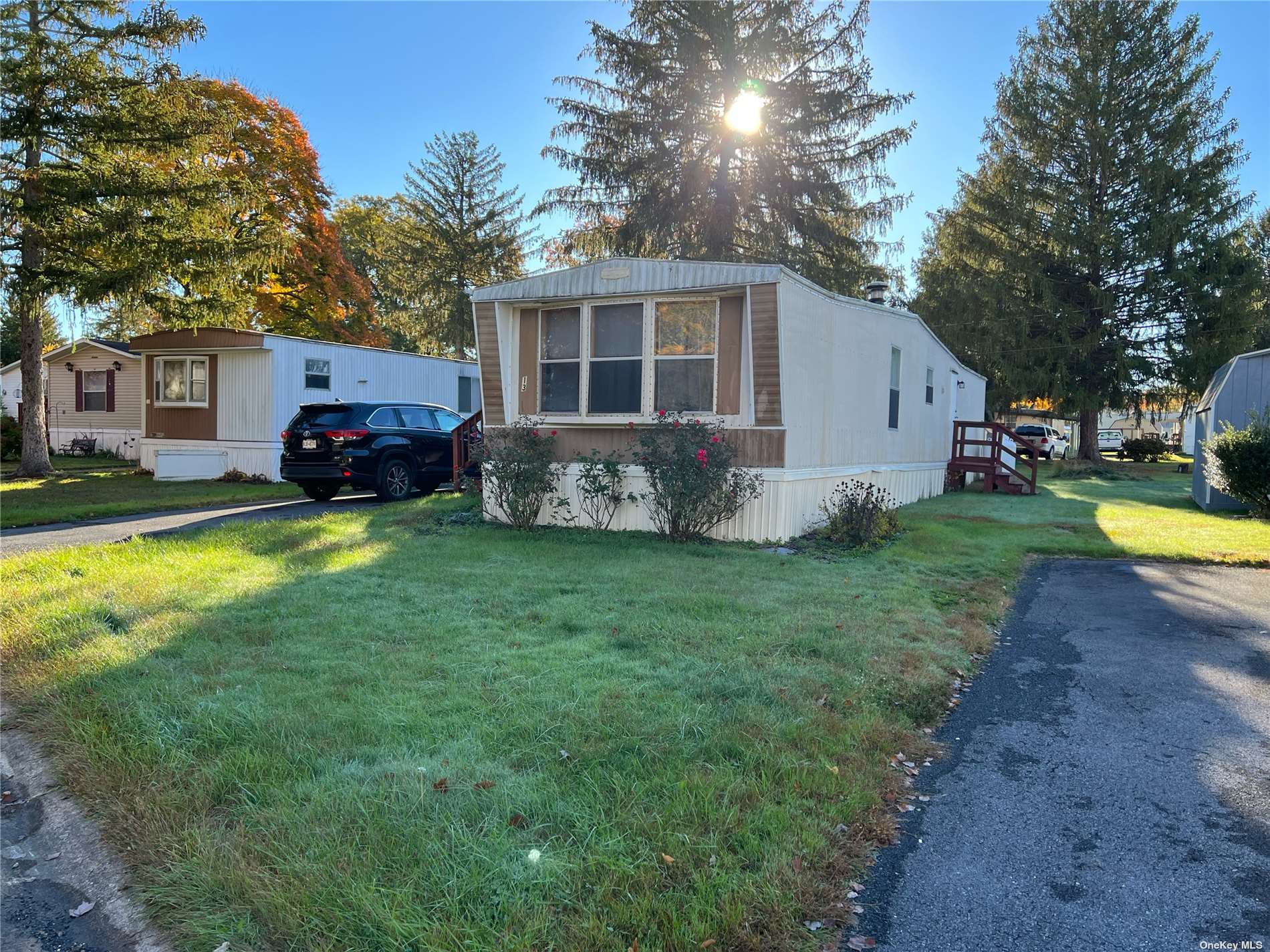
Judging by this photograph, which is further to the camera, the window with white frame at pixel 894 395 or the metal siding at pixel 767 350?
the window with white frame at pixel 894 395

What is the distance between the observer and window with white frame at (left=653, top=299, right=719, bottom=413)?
8641 millimetres

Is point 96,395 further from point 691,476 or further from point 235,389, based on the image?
point 691,476

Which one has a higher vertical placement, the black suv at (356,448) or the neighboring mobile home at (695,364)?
the neighboring mobile home at (695,364)

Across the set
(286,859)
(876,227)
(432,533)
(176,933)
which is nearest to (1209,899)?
(286,859)

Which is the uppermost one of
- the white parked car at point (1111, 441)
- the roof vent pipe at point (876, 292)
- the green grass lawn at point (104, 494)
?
the roof vent pipe at point (876, 292)

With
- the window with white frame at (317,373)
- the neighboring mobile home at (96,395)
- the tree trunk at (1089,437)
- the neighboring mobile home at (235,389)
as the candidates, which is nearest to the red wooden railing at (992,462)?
the tree trunk at (1089,437)

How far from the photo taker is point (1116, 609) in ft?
20.1

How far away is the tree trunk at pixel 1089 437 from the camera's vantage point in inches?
988

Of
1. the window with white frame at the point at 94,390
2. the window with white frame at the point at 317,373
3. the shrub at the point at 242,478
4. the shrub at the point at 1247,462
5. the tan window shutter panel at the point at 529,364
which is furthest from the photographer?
the window with white frame at the point at 94,390

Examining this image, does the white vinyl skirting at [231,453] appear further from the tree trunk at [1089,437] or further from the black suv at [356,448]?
the tree trunk at [1089,437]

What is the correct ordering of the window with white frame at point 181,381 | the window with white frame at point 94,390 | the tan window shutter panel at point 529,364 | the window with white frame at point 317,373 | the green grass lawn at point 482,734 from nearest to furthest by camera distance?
1. the green grass lawn at point 482,734
2. the tan window shutter panel at point 529,364
3. the window with white frame at point 317,373
4. the window with white frame at point 181,381
5. the window with white frame at point 94,390

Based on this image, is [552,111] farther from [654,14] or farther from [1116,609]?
[1116,609]

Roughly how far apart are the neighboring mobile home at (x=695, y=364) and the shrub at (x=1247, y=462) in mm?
5517

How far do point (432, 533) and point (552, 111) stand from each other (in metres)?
14.4
